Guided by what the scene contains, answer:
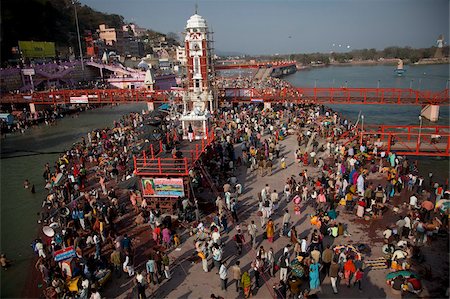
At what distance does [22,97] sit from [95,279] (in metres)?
42.4

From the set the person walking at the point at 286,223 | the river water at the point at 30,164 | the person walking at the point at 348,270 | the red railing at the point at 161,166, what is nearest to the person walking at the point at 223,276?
the person walking at the point at 348,270

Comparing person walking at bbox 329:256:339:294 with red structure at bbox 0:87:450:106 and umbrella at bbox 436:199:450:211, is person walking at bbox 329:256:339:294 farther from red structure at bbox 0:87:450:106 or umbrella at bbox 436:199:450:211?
red structure at bbox 0:87:450:106

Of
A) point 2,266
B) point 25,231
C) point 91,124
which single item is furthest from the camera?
point 91,124

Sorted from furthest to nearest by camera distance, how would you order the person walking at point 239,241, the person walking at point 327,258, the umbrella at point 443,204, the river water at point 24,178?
the river water at point 24,178 < the umbrella at point 443,204 < the person walking at point 239,241 < the person walking at point 327,258

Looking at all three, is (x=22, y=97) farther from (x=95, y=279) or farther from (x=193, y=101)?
(x=95, y=279)

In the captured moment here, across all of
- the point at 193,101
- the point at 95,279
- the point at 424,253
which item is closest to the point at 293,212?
the point at 424,253

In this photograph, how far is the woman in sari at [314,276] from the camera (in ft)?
32.1

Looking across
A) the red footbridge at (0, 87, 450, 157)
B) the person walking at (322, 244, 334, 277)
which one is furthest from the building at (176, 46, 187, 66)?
the person walking at (322, 244, 334, 277)

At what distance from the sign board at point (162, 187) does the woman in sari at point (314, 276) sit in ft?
A: 21.6

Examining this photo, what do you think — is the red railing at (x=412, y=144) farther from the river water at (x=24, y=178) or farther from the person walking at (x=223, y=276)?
the river water at (x=24, y=178)

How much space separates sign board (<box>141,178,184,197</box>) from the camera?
14.4 m

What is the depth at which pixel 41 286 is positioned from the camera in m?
11.5

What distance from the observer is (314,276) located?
32.4 feet

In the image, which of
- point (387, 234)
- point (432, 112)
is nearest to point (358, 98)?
point (432, 112)
